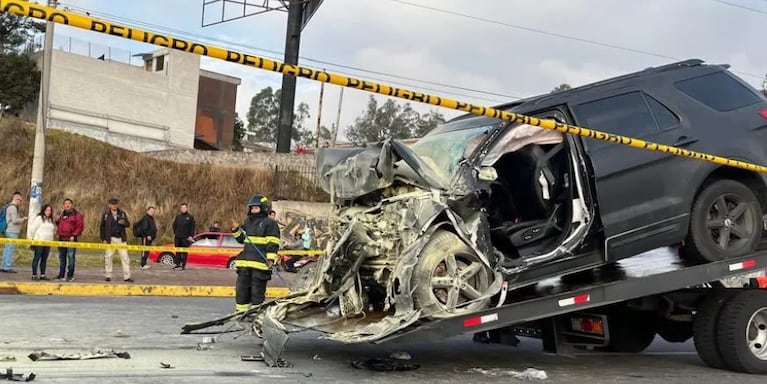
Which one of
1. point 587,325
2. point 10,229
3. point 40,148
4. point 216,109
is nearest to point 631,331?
point 587,325

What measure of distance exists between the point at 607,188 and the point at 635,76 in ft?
4.52

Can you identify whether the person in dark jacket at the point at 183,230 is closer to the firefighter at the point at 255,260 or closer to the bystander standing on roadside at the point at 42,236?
the bystander standing on roadside at the point at 42,236

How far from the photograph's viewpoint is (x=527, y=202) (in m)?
6.75

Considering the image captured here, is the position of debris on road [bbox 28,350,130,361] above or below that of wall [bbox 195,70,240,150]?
below

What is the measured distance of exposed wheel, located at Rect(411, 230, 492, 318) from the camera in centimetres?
571

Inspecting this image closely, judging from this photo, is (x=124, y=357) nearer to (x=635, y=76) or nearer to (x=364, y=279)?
(x=364, y=279)

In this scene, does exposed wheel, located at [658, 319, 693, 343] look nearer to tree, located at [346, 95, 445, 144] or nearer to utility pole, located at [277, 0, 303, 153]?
utility pole, located at [277, 0, 303, 153]

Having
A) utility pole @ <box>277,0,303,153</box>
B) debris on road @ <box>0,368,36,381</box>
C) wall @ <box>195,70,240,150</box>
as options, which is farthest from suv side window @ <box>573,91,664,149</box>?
wall @ <box>195,70,240,150</box>

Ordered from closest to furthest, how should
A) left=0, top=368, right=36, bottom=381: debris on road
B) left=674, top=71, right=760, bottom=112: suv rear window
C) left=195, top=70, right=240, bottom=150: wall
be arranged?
left=0, top=368, right=36, bottom=381: debris on road, left=674, top=71, right=760, bottom=112: suv rear window, left=195, top=70, right=240, bottom=150: wall

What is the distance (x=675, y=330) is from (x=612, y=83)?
2711mm

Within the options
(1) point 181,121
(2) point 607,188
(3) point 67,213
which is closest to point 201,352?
(2) point 607,188

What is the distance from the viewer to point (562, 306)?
6082mm

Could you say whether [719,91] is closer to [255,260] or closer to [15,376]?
[255,260]

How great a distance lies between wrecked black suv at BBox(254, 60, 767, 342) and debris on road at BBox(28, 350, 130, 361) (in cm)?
125
